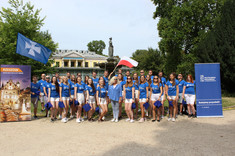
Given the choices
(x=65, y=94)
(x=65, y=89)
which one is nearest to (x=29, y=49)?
(x=65, y=89)

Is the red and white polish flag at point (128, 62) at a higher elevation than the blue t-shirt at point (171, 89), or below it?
higher

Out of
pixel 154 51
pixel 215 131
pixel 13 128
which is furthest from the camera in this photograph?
pixel 154 51

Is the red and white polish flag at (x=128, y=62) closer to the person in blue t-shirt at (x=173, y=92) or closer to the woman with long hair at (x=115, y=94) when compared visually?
the woman with long hair at (x=115, y=94)

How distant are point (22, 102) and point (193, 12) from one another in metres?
22.7

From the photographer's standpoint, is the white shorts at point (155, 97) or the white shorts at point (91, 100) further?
the white shorts at point (91, 100)

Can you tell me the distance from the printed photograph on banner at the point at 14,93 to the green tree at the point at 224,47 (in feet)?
54.2

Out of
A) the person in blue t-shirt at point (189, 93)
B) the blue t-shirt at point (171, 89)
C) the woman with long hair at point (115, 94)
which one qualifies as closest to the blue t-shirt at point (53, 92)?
the woman with long hair at point (115, 94)

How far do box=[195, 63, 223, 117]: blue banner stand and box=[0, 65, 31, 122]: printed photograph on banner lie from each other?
754 cm

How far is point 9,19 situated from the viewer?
1930 cm

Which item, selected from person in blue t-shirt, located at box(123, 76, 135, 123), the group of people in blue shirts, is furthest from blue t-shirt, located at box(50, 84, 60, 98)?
person in blue t-shirt, located at box(123, 76, 135, 123)

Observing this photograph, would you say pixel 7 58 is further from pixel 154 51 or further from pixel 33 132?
pixel 154 51

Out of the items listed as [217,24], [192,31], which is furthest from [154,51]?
[217,24]

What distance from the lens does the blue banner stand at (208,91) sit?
8.30 m

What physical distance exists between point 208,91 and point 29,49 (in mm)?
8230
